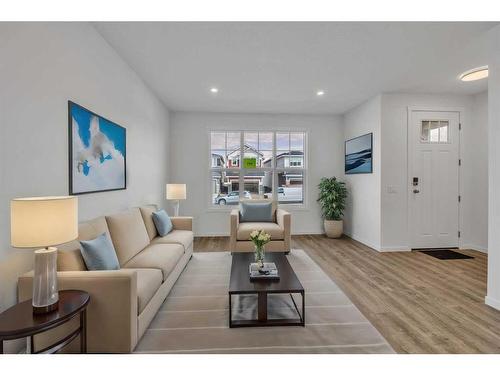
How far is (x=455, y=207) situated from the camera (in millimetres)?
4301

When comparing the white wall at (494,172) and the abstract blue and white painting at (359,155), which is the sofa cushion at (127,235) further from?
the abstract blue and white painting at (359,155)

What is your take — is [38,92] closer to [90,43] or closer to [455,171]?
[90,43]

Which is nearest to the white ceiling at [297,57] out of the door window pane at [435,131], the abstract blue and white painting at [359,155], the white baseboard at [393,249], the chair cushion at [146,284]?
the door window pane at [435,131]

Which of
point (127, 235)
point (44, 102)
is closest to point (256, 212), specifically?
point (127, 235)

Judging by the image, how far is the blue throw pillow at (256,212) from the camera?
14.5 feet

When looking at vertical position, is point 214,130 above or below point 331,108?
below

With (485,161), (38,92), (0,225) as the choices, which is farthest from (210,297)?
(485,161)

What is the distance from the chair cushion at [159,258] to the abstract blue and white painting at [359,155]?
140 inches

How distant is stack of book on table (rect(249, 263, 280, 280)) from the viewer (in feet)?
7.23

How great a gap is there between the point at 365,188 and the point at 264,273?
10.7ft

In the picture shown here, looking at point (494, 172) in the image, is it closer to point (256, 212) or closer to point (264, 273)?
point (264, 273)

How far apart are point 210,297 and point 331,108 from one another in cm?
426

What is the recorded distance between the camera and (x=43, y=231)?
1.33 meters

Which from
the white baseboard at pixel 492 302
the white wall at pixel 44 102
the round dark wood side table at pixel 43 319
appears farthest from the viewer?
the white baseboard at pixel 492 302
